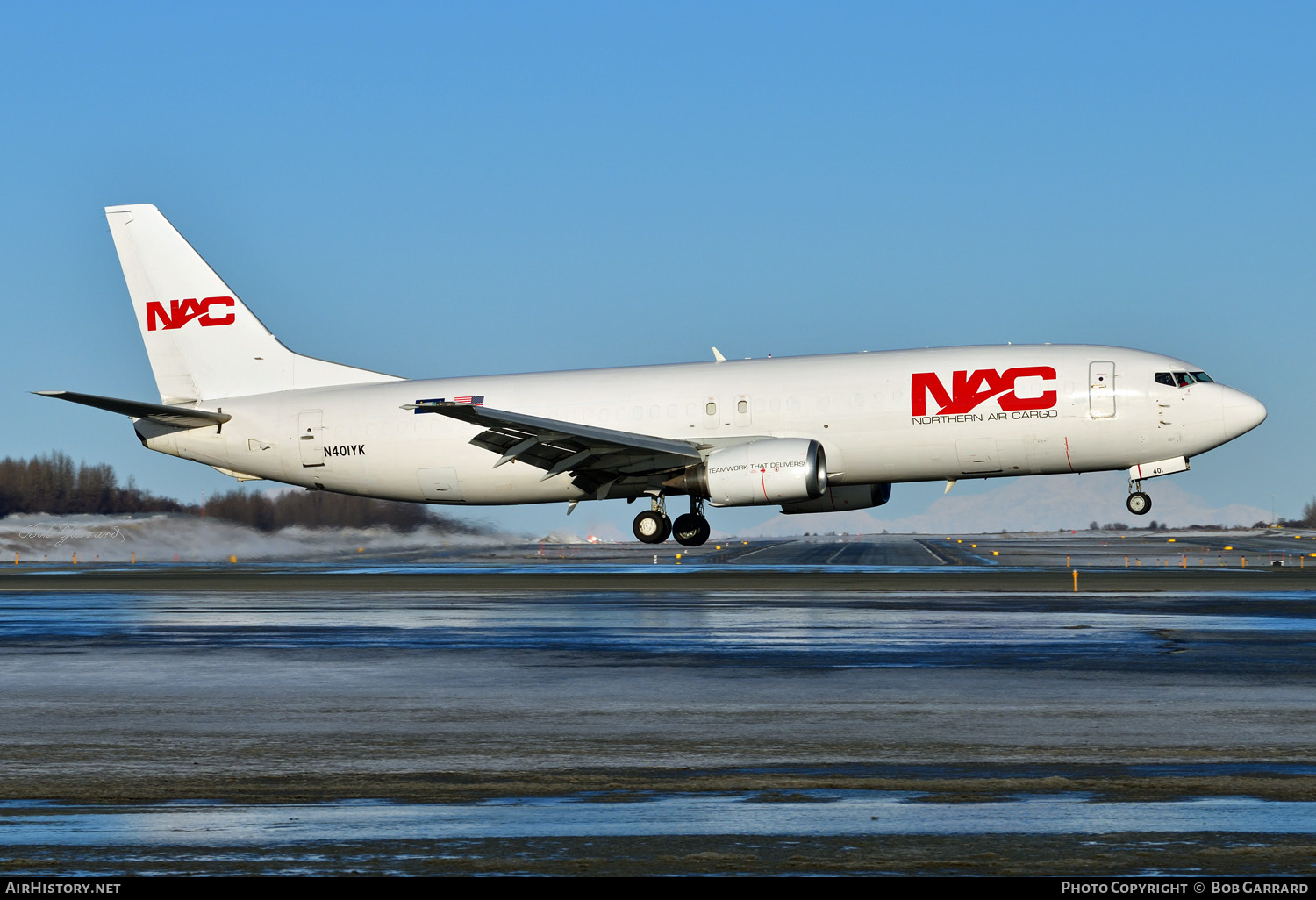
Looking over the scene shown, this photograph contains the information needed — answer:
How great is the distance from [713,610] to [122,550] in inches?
1793

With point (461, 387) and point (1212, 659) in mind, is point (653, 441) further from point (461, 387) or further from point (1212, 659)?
point (1212, 659)

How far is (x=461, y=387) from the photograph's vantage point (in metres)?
39.5

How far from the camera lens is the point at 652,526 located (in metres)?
37.4

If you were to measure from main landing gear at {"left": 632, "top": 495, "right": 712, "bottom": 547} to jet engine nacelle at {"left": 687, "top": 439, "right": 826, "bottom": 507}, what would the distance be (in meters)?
3.25

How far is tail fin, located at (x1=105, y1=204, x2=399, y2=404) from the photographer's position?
135ft

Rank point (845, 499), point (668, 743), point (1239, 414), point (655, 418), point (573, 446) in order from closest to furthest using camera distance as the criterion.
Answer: point (668, 743)
point (1239, 414)
point (573, 446)
point (655, 418)
point (845, 499)

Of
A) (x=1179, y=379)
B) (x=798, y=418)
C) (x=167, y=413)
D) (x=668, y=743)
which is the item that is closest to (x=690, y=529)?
(x=798, y=418)

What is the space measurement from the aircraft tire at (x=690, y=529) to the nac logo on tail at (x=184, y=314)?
616 inches

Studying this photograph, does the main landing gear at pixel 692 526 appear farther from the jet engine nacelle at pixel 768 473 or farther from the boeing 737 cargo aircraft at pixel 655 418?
the jet engine nacelle at pixel 768 473

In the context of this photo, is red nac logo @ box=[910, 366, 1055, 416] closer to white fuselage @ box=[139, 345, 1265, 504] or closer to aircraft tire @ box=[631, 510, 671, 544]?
white fuselage @ box=[139, 345, 1265, 504]

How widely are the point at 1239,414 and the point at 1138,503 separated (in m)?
3.31

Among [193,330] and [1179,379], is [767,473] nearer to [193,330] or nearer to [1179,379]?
[1179,379]

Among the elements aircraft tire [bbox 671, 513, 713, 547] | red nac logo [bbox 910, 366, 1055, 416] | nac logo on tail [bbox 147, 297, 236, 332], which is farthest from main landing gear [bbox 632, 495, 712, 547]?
nac logo on tail [bbox 147, 297, 236, 332]
